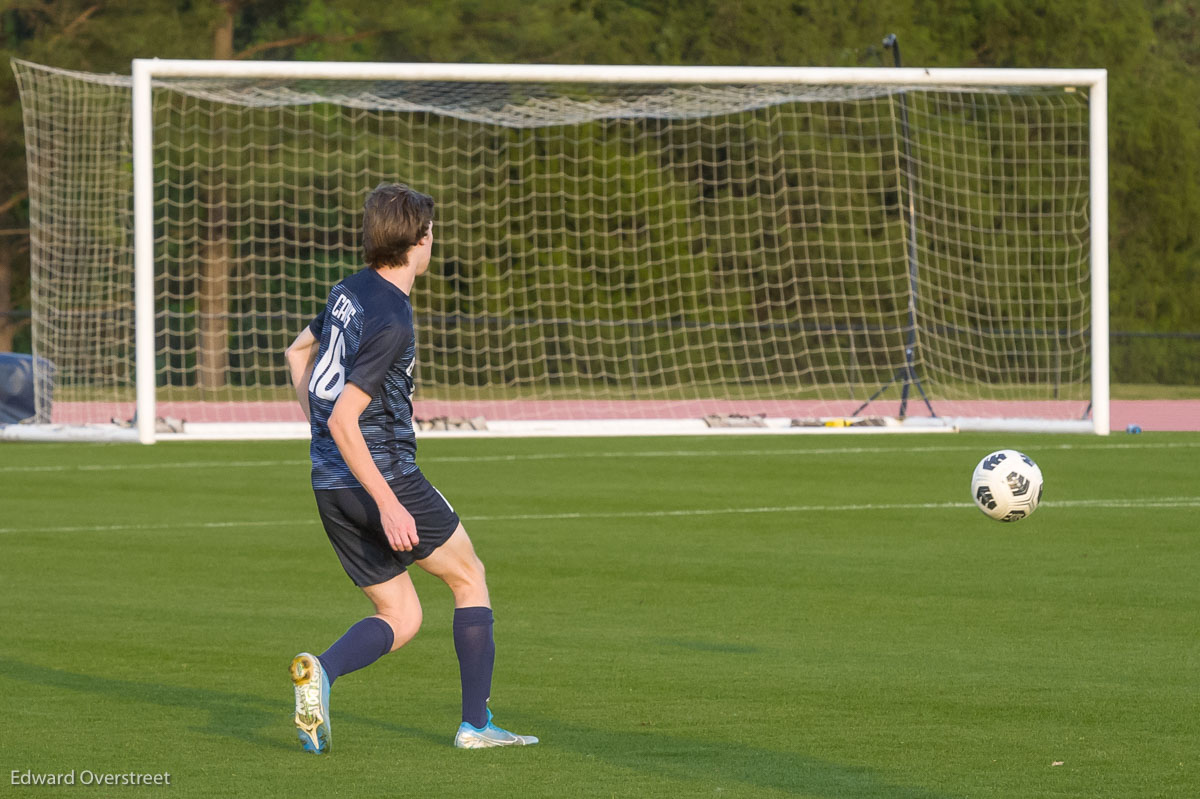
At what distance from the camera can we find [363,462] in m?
5.26

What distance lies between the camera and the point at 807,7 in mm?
42281

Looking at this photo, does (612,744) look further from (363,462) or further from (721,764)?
(363,462)

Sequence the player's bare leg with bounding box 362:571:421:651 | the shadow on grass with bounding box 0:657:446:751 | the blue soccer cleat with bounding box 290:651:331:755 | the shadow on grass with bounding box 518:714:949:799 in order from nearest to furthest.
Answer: the shadow on grass with bounding box 518:714:949:799
the blue soccer cleat with bounding box 290:651:331:755
the player's bare leg with bounding box 362:571:421:651
the shadow on grass with bounding box 0:657:446:751

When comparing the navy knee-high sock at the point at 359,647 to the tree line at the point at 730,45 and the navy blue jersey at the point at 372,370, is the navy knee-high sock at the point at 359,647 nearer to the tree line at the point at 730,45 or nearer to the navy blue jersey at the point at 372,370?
the navy blue jersey at the point at 372,370

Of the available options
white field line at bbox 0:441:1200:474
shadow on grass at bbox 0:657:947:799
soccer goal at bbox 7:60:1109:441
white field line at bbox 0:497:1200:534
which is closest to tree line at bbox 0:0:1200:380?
soccer goal at bbox 7:60:1109:441

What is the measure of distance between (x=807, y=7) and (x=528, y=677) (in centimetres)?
3721

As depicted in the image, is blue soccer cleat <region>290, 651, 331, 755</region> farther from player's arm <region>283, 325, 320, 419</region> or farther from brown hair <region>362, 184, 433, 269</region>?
brown hair <region>362, 184, 433, 269</region>

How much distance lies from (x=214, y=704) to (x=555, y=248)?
2527 cm

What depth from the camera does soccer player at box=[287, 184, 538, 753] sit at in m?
5.30

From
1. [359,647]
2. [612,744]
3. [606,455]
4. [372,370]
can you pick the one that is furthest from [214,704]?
[606,455]

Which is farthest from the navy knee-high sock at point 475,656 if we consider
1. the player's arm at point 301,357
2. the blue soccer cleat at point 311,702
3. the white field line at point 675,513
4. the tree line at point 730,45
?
the tree line at point 730,45

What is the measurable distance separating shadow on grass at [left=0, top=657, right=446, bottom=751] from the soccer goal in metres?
10.4

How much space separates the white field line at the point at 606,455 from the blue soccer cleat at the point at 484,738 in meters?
11.4

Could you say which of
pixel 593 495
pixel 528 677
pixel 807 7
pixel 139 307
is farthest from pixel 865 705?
pixel 807 7
